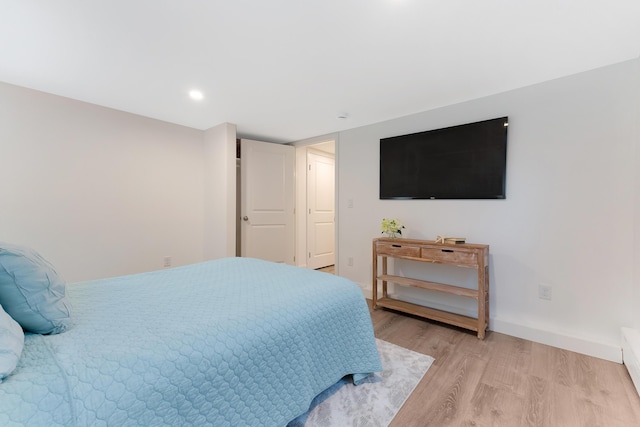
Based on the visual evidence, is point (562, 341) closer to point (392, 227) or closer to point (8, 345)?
point (392, 227)

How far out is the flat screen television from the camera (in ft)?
8.01

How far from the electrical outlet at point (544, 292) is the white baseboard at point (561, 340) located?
0.88 feet

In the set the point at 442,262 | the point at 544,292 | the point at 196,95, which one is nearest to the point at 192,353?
the point at 442,262

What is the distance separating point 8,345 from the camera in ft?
2.49

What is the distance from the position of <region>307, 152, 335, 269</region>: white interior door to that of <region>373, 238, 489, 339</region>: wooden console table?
186 cm

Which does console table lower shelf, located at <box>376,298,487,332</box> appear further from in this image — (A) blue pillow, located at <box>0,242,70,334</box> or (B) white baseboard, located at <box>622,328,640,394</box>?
(A) blue pillow, located at <box>0,242,70,334</box>

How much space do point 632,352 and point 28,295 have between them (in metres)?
3.11

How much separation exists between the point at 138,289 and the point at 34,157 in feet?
6.97

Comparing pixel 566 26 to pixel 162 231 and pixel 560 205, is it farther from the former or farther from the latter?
pixel 162 231

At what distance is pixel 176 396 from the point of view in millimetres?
849

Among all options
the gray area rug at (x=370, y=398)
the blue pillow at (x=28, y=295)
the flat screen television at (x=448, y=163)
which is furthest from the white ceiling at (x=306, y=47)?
the gray area rug at (x=370, y=398)

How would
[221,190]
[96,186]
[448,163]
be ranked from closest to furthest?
[448,163] → [96,186] → [221,190]

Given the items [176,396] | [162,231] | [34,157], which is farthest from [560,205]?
[34,157]

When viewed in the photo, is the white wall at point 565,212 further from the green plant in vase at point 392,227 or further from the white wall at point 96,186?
the white wall at point 96,186
